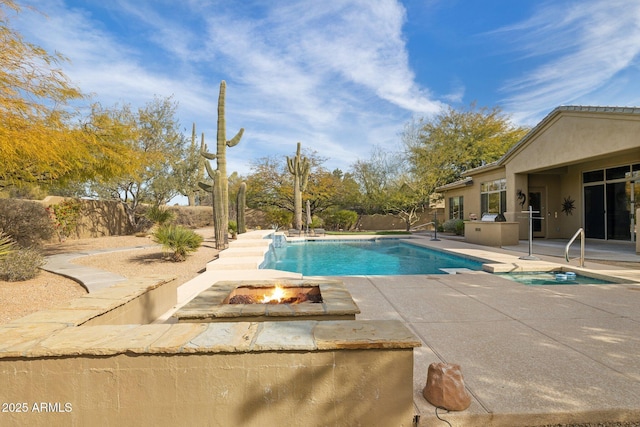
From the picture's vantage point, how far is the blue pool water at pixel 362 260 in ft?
31.1

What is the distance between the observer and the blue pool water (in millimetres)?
9469

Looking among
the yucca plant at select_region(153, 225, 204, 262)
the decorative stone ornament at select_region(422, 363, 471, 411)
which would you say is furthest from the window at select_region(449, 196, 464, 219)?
the decorative stone ornament at select_region(422, 363, 471, 411)

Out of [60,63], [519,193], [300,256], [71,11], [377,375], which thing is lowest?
[300,256]

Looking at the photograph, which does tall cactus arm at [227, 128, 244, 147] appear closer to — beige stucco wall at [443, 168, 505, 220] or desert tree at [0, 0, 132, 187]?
desert tree at [0, 0, 132, 187]

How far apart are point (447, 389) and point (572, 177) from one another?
15.9 meters

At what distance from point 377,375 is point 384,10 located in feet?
43.2

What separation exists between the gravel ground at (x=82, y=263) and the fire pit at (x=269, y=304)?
1959mm

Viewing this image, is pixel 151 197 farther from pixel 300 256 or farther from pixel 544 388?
pixel 544 388

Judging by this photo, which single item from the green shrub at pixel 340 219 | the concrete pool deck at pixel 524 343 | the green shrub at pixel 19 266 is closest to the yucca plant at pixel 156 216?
the green shrub at pixel 19 266

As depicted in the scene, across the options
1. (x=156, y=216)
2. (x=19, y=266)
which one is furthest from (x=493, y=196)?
(x=156, y=216)

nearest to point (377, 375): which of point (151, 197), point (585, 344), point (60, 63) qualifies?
point (585, 344)

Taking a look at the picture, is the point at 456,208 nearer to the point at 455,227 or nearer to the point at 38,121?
the point at 455,227

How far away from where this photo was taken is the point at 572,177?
13.6 m

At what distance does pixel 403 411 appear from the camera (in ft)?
6.00
